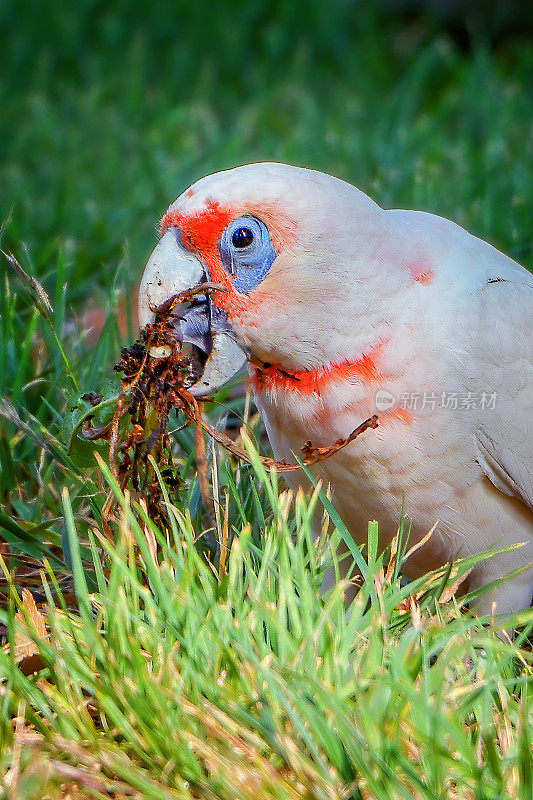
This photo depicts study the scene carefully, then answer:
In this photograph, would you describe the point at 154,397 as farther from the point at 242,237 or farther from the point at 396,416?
the point at 396,416

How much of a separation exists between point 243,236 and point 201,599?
0.67 m

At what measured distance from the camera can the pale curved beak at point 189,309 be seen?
194 cm

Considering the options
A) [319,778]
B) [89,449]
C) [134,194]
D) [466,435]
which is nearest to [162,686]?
[319,778]

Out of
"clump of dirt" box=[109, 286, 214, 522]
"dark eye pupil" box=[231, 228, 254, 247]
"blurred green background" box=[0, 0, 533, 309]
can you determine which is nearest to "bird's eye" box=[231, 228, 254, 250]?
"dark eye pupil" box=[231, 228, 254, 247]

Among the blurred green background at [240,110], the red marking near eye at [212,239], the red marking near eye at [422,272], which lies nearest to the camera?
the red marking near eye at [212,239]

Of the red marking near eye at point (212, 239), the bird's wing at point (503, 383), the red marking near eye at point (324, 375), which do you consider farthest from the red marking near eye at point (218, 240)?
the bird's wing at point (503, 383)

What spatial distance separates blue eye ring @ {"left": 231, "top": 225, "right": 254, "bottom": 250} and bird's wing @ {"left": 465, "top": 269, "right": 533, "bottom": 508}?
1.56ft

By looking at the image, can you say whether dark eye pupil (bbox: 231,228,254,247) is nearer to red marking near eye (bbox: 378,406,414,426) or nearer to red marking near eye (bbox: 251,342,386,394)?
red marking near eye (bbox: 251,342,386,394)

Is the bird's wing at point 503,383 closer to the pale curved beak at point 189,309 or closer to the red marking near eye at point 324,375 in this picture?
the red marking near eye at point 324,375

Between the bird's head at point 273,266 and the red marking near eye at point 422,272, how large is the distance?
0.07 meters

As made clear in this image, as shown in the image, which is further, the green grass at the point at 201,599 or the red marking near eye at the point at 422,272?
the red marking near eye at the point at 422,272

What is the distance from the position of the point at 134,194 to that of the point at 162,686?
3.08 metres

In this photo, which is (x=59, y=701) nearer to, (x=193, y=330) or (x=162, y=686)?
(x=162, y=686)

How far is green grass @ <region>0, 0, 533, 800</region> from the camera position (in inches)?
58.9
